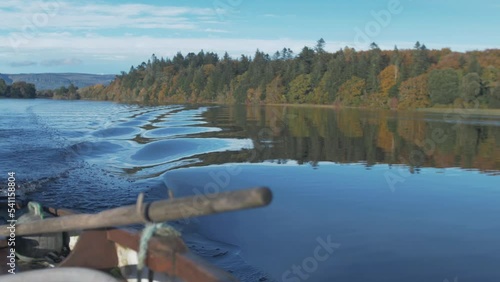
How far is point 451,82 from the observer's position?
81.4 m

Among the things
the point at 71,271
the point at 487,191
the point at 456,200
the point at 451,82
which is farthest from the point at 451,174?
the point at 451,82

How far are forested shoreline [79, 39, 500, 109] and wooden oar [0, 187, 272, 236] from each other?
8099cm

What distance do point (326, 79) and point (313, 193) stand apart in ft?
313

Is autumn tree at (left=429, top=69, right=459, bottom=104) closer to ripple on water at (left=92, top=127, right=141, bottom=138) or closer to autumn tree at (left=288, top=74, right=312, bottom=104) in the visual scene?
autumn tree at (left=288, top=74, right=312, bottom=104)

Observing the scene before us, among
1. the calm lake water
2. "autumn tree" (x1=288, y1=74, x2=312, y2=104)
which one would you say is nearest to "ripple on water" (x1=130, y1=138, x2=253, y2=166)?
the calm lake water

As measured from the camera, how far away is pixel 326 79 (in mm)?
106312

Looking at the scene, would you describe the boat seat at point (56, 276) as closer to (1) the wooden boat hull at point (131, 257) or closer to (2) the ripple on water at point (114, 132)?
(1) the wooden boat hull at point (131, 257)

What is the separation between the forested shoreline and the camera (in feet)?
270

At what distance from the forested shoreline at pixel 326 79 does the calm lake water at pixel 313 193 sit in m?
59.6

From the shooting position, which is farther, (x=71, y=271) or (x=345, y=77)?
(x=345, y=77)

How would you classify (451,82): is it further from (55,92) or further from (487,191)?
(55,92)

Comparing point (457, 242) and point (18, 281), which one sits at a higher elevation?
point (18, 281)

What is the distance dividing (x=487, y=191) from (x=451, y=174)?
9.36ft

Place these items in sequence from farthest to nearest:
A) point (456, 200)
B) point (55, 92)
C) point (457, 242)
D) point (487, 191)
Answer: point (55, 92), point (487, 191), point (456, 200), point (457, 242)
